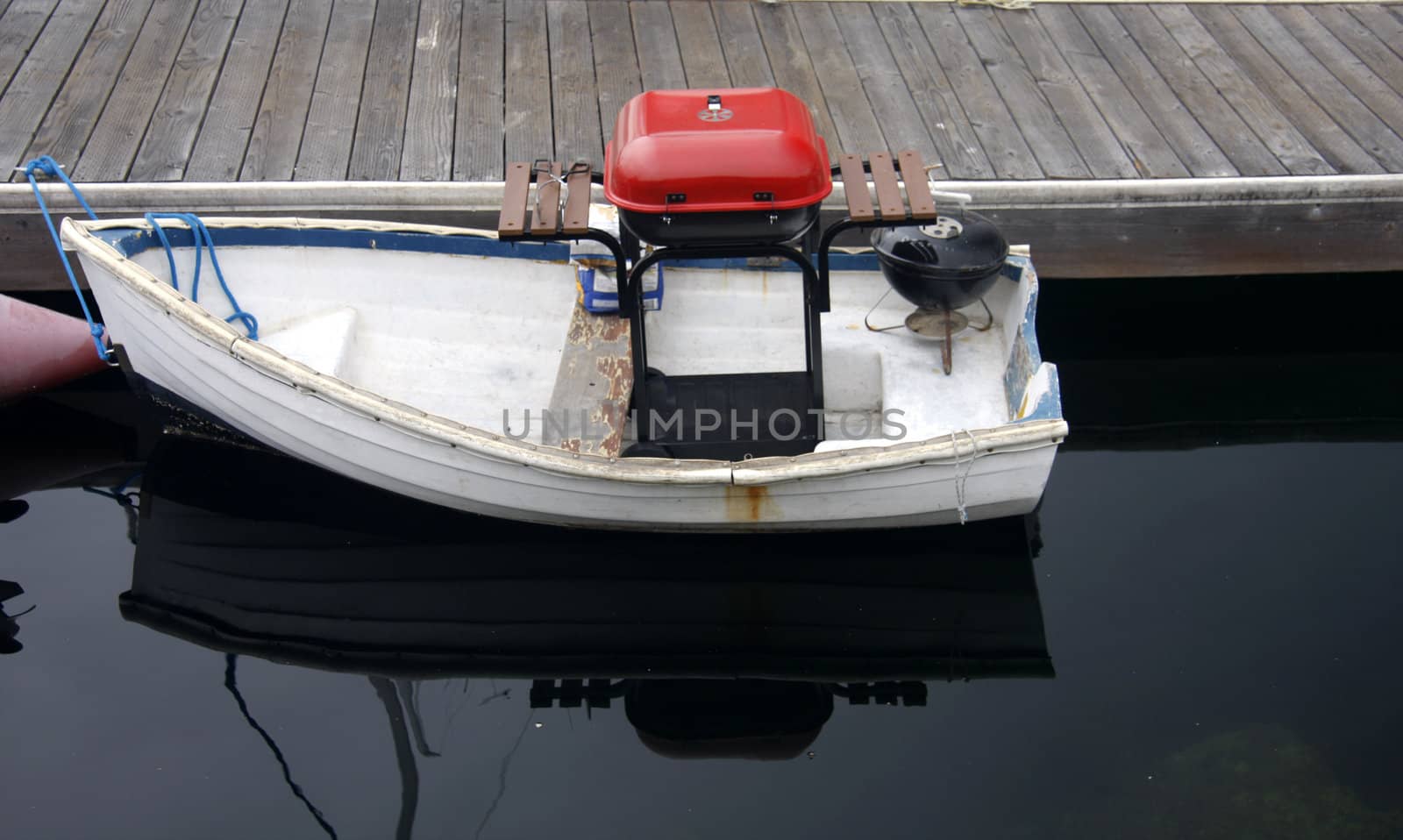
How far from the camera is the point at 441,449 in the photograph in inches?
153

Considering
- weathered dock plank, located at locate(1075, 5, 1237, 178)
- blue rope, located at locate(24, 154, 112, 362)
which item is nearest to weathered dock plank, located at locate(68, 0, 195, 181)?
blue rope, located at locate(24, 154, 112, 362)

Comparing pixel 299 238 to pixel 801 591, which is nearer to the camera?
pixel 801 591

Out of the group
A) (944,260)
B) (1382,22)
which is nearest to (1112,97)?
(1382,22)

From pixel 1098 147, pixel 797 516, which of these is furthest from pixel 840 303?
pixel 1098 147

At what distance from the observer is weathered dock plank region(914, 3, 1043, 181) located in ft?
16.4

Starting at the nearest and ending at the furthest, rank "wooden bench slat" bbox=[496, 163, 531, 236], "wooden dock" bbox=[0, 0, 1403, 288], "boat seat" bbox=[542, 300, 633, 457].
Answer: "wooden bench slat" bbox=[496, 163, 531, 236] < "boat seat" bbox=[542, 300, 633, 457] < "wooden dock" bbox=[0, 0, 1403, 288]

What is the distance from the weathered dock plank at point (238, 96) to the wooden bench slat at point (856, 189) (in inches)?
102

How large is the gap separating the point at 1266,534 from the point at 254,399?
3.66 meters

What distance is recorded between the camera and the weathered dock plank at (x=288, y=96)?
4.90 metres

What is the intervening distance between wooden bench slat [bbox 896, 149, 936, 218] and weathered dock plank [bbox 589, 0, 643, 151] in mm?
1623

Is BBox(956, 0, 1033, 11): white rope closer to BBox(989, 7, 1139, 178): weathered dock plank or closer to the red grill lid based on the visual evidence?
BBox(989, 7, 1139, 178): weathered dock plank

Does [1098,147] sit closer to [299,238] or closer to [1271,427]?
[1271,427]

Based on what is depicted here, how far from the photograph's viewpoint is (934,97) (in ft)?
17.7

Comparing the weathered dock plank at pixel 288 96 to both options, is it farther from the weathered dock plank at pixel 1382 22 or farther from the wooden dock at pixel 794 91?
the weathered dock plank at pixel 1382 22
